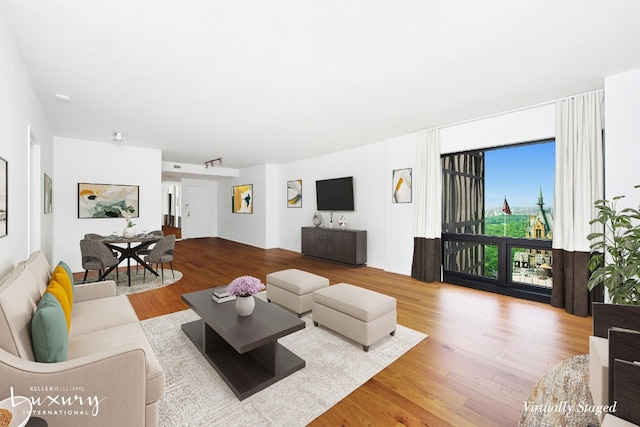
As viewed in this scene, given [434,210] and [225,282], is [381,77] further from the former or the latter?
[225,282]

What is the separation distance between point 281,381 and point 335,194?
4.89 metres

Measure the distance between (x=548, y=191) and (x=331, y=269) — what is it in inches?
149

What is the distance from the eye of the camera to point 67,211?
211 inches

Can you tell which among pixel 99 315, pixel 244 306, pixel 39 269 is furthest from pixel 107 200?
pixel 244 306

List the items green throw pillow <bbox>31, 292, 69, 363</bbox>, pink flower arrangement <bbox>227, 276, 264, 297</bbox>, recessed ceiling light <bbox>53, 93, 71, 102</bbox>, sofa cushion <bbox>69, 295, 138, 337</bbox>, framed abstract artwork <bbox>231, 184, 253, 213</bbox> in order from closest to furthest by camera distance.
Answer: green throw pillow <bbox>31, 292, 69, 363</bbox>
sofa cushion <bbox>69, 295, 138, 337</bbox>
pink flower arrangement <bbox>227, 276, 264, 297</bbox>
recessed ceiling light <bbox>53, 93, 71, 102</bbox>
framed abstract artwork <bbox>231, 184, 253, 213</bbox>

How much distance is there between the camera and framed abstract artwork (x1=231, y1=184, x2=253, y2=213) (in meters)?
8.90

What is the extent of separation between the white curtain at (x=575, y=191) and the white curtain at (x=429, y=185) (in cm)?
156

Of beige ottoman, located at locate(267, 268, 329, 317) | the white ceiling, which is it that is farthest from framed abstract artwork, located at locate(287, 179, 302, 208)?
beige ottoman, located at locate(267, 268, 329, 317)

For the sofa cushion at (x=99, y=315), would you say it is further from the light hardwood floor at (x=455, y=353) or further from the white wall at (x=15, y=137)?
the light hardwood floor at (x=455, y=353)

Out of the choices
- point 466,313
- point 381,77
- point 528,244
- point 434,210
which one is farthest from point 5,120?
point 528,244

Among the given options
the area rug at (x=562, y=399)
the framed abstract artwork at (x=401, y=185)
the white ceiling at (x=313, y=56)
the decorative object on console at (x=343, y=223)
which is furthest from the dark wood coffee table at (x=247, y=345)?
the decorative object on console at (x=343, y=223)

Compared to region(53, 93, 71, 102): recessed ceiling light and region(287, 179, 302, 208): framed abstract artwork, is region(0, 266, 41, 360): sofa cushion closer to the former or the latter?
region(53, 93, 71, 102): recessed ceiling light

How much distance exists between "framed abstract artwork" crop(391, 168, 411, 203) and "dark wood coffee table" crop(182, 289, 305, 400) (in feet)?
11.9

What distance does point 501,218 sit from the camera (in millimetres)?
4258
